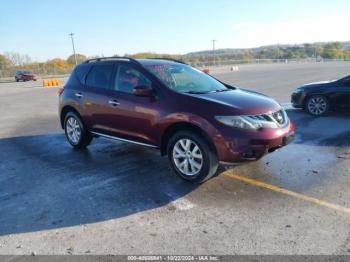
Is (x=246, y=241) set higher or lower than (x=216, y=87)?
lower

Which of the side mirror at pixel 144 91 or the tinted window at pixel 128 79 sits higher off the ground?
the tinted window at pixel 128 79

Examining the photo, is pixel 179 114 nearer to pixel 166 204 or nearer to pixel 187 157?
pixel 187 157

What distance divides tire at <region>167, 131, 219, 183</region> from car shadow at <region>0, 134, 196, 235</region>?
0.56 ft

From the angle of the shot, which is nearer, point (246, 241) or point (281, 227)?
point (246, 241)

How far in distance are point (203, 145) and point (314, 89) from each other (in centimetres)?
666

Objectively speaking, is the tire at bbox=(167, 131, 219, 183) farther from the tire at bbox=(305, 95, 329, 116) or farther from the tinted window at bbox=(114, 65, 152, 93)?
the tire at bbox=(305, 95, 329, 116)

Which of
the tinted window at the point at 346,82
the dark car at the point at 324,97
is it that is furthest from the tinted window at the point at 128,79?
the tinted window at the point at 346,82

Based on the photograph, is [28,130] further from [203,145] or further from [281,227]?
[281,227]

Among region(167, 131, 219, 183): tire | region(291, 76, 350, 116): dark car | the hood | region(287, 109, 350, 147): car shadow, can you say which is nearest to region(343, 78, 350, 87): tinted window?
region(291, 76, 350, 116): dark car

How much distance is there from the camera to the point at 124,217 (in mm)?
4051

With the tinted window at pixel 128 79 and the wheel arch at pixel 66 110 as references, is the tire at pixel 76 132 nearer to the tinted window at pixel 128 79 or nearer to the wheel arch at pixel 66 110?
the wheel arch at pixel 66 110

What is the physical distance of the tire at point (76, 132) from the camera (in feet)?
22.6

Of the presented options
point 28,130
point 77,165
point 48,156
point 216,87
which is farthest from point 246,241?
point 28,130

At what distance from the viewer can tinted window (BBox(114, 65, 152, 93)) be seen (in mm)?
5586
